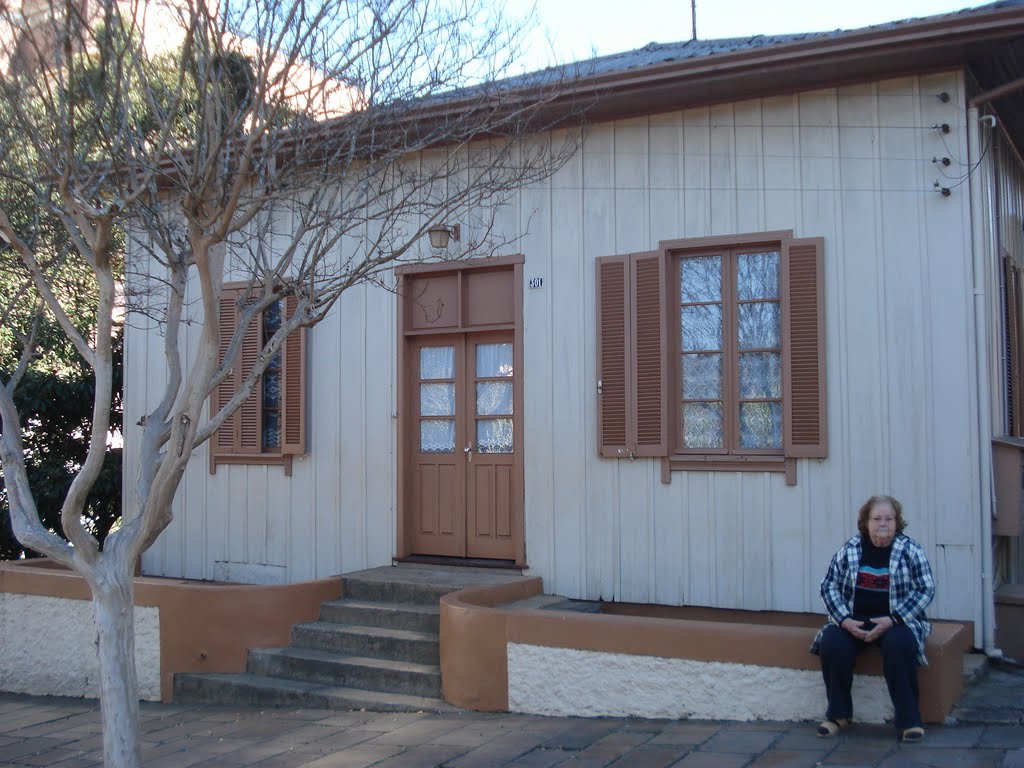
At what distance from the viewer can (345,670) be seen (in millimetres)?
7781

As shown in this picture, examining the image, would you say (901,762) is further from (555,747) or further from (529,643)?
(529,643)

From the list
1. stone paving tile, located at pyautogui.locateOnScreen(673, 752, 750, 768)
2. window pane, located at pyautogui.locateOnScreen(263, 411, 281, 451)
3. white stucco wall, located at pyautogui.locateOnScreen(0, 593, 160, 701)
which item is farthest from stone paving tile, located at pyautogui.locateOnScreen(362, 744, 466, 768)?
window pane, located at pyautogui.locateOnScreen(263, 411, 281, 451)

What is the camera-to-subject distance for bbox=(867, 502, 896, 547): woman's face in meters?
6.02

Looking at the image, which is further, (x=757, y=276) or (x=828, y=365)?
(x=757, y=276)

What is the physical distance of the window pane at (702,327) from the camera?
8125 mm

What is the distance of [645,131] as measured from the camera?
843 centimetres

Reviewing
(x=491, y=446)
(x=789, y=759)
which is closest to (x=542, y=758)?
(x=789, y=759)

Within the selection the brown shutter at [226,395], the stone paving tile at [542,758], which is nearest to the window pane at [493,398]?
the brown shutter at [226,395]

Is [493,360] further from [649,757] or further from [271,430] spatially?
[649,757]

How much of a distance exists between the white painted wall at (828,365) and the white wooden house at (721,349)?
0.02m

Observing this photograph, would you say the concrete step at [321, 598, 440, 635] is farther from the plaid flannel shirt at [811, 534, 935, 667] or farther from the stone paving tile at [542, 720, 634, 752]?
the plaid flannel shirt at [811, 534, 935, 667]

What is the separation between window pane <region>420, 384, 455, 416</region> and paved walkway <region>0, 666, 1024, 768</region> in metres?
2.89

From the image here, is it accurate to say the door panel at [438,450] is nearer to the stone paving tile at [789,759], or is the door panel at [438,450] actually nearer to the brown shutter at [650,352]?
the brown shutter at [650,352]

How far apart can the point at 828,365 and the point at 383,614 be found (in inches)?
150
